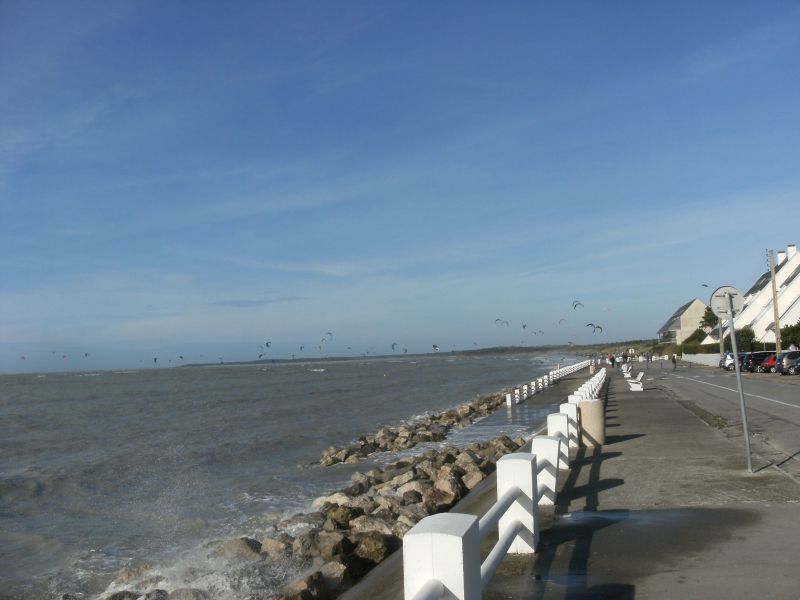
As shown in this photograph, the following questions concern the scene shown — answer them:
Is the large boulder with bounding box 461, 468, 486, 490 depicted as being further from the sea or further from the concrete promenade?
the sea

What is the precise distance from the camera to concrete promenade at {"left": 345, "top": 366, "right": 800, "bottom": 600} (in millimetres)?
5395

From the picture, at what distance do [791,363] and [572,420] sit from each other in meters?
32.4

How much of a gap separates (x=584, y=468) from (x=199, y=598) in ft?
18.0

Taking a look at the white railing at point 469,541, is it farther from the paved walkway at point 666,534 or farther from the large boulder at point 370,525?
the large boulder at point 370,525

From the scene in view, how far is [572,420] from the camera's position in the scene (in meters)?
12.1

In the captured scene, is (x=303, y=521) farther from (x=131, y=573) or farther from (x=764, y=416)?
(x=764, y=416)

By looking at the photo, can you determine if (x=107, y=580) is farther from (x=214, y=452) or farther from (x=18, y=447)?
(x=18, y=447)

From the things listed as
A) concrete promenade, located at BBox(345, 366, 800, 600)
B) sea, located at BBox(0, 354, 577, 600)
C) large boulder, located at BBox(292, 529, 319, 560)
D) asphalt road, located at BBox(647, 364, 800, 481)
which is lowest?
sea, located at BBox(0, 354, 577, 600)

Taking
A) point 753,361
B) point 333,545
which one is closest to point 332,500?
point 333,545

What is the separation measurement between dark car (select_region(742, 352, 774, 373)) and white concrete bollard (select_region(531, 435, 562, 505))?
4195 cm

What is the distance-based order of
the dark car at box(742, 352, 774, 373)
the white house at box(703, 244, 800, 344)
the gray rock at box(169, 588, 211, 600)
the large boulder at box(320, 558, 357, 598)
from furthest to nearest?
the white house at box(703, 244, 800, 344)
the dark car at box(742, 352, 774, 373)
the gray rock at box(169, 588, 211, 600)
the large boulder at box(320, 558, 357, 598)

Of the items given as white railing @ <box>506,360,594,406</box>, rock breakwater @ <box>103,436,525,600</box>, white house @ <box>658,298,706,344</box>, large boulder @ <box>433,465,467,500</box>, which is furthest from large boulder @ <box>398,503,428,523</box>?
white house @ <box>658,298,706,344</box>

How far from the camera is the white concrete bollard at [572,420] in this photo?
38.7 ft

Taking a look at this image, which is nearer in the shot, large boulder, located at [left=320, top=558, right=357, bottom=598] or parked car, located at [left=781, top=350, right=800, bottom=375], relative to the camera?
large boulder, located at [left=320, top=558, right=357, bottom=598]
